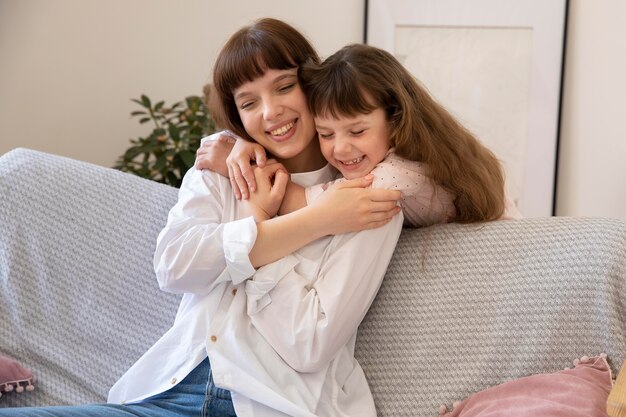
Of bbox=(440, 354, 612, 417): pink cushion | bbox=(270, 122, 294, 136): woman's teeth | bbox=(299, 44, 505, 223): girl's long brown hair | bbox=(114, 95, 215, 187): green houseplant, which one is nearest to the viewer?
bbox=(440, 354, 612, 417): pink cushion

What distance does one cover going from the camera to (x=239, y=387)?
150 centimetres

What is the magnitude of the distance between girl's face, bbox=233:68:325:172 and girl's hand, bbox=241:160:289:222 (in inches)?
2.3

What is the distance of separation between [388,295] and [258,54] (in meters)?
0.54

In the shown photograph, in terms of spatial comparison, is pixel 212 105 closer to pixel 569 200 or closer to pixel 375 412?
pixel 375 412

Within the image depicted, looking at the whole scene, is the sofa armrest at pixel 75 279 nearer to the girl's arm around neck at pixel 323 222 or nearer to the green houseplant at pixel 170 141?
the girl's arm around neck at pixel 323 222

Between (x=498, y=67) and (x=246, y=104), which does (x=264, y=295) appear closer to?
(x=246, y=104)

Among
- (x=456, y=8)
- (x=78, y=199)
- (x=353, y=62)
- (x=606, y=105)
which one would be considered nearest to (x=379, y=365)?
(x=353, y=62)

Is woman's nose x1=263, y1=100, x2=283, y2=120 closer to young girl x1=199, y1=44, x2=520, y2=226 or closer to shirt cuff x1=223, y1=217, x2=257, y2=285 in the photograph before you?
young girl x1=199, y1=44, x2=520, y2=226

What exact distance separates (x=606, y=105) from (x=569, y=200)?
0.54 m

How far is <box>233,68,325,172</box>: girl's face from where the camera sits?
1683 mm

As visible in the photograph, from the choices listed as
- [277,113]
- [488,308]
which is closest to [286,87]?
[277,113]

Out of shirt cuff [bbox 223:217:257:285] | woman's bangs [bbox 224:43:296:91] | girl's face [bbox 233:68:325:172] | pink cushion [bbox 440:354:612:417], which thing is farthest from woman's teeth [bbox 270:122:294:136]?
pink cushion [bbox 440:354:612:417]

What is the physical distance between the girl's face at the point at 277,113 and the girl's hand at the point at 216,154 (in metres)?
0.08

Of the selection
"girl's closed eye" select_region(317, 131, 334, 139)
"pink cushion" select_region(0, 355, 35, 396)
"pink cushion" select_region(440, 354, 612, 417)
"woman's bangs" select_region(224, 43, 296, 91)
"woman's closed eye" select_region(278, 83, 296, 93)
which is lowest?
"pink cushion" select_region(0, 355, 35, 396)
